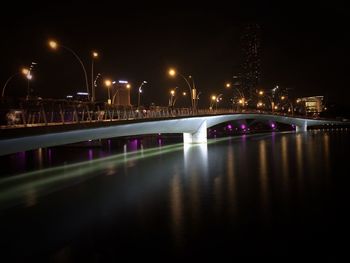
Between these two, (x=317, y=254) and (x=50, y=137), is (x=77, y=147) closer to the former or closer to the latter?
(x=50, y=137)

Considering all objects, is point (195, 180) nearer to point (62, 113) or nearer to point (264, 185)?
point (264, 185)

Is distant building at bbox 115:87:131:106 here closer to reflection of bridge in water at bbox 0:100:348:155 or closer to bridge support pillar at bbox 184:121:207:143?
bridge support pillar at bbox 184:121:207:143

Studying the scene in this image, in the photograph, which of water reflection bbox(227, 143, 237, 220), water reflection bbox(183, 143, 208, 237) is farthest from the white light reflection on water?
water reflection bbox(227, 143, 237, 220)

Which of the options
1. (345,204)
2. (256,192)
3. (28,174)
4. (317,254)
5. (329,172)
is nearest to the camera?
(317,254)

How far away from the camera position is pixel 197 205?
71.1ft

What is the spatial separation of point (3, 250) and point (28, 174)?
75.0ft

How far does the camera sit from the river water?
1394 cm

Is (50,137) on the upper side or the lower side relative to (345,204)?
upper

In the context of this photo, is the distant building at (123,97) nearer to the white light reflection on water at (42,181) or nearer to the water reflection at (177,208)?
the white light reflection on water at (42,181)

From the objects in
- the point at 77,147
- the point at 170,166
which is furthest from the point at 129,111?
the point at 77,147

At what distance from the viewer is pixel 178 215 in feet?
63.5

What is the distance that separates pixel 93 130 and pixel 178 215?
15832mm

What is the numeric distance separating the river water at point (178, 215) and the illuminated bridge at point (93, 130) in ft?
9.71

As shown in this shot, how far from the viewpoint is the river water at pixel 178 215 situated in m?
13.9
